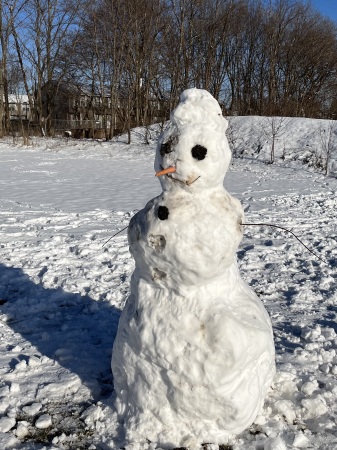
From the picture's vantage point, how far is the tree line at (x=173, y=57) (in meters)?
23.8

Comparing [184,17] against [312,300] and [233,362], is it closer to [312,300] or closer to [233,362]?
[312,300]

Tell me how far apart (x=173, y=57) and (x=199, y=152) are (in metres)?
22.7

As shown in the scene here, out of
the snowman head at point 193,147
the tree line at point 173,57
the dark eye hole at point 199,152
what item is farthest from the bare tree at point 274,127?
the dark eye hole at point 199,152

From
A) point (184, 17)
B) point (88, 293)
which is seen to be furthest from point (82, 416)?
point (184, 17)

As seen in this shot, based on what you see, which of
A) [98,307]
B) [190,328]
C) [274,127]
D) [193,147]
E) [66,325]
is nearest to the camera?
[193,147]

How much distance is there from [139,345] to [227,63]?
3070cm

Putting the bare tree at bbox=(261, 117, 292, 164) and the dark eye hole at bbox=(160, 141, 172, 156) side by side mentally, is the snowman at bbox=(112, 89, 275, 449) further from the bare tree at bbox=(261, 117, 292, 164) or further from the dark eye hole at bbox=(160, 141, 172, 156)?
the bare tree at bbox=(261, 117, 292, 164)

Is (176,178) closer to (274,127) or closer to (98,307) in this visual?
(98,307)

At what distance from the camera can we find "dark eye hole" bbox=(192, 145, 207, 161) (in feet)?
7.32

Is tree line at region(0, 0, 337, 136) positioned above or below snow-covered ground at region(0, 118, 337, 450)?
above

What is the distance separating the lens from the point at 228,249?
Answer: 2.29m

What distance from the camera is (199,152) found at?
2.23 metres

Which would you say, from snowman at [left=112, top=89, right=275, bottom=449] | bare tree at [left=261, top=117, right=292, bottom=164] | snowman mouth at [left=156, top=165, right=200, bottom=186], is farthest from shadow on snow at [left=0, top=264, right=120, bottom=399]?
bare tree at [left=261, top=117, right=292, bottom=164]

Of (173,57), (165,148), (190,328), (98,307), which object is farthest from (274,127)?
(190,328)
